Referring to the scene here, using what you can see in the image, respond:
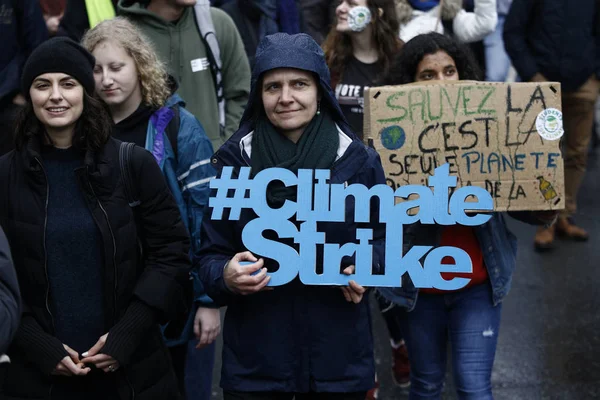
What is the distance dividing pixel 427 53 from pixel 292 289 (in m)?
1.40

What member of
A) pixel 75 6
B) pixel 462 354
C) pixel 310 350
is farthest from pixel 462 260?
pixel 75 6

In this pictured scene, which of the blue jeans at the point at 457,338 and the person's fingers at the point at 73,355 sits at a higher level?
the person's fingers at the point at 73,355

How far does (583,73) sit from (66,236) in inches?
186

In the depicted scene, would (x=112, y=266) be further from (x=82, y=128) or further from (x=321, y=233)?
(x=321, y=233)

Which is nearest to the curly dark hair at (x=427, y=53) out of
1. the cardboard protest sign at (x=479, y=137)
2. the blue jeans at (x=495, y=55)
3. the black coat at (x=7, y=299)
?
the cardboard protest sign at (x=479, y=137)

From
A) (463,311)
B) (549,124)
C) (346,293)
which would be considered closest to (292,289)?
(346,293)

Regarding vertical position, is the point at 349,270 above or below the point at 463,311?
above

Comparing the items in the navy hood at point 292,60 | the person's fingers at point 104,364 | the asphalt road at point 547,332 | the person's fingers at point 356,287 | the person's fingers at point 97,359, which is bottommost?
the asphalt road at point 547,332

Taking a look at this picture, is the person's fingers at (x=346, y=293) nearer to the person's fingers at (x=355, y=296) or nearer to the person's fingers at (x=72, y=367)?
the person's fingers at (x=355, y=296)

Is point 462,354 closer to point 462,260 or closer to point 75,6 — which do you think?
point 462,260

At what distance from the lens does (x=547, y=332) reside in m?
5.79

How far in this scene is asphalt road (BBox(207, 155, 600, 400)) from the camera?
5086 mm

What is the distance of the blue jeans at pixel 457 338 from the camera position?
3.78 meters

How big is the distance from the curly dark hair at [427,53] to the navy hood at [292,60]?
3.07 ft
